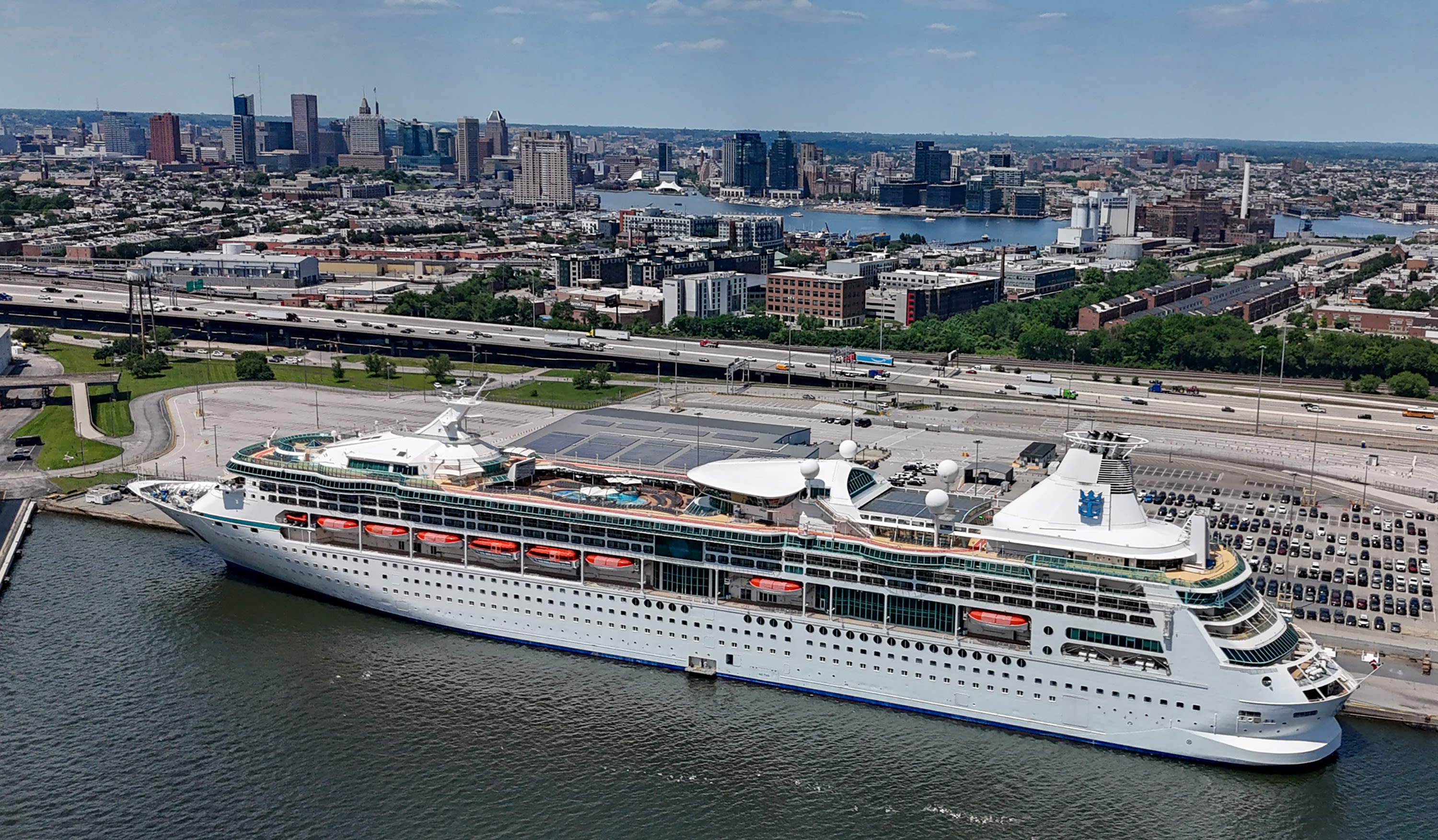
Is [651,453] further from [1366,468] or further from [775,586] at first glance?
[1366,468]

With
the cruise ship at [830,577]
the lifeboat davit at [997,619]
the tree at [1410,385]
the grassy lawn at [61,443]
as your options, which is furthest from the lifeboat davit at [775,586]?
the tree at [1410,385]

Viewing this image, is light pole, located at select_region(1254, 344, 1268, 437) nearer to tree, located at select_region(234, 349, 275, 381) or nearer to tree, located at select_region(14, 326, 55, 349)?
tree, located at select_region(234, 349, 275, 381)

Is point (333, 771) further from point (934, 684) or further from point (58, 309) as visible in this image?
point (58, 309)

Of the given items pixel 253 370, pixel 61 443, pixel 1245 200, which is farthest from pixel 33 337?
pixel 1245 200

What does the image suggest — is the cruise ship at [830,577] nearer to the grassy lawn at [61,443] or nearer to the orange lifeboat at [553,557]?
the orange lifeboat at [553,557]

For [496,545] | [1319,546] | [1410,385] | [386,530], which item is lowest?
[1319,546]

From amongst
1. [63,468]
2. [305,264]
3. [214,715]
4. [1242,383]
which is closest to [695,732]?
[214,715]
